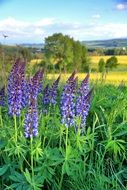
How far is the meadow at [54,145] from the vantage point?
12.9ft

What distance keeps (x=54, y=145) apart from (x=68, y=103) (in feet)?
2.37

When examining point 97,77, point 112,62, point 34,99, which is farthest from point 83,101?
point 112,62

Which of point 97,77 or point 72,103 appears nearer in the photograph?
point 72,103

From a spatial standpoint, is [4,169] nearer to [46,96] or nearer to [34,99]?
[34,99]

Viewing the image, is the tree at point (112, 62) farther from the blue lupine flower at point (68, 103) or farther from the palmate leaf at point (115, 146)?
the blue lupine flower at point (68, 103)

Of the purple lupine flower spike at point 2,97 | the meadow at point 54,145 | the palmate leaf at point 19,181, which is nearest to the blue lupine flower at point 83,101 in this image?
the meadow at point 54,145

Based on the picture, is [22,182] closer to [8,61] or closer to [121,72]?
[8,61]

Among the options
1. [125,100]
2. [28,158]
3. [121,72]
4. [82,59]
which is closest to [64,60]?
[121,72]

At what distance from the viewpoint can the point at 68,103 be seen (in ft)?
13.1

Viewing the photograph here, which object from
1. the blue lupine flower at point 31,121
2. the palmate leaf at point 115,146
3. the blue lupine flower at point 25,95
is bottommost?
the palmate leaf at point 115,146

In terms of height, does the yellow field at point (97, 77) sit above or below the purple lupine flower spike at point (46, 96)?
below

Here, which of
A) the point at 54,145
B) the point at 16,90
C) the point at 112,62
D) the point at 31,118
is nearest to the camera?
the point at 31,118

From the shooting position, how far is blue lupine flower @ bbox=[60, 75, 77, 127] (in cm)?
396

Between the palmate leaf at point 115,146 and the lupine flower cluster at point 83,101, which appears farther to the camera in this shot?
the palmate leaf at point 115,146
